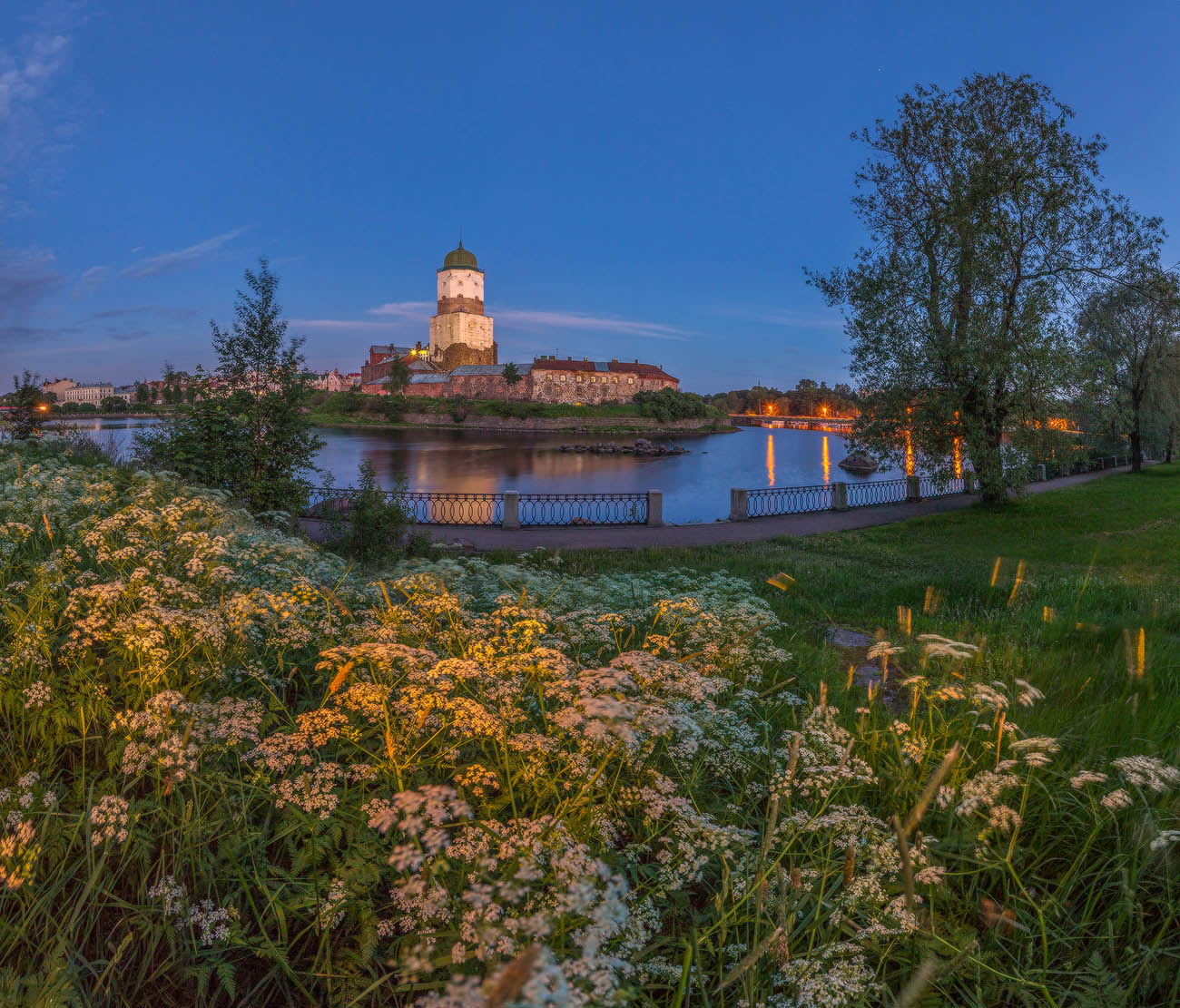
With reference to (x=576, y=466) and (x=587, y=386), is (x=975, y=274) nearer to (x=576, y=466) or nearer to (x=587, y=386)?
(x=576, y=466)

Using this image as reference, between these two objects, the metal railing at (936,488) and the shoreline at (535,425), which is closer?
the metal railing at (936,488)

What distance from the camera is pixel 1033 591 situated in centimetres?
815

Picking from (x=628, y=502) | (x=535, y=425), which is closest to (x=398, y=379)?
(x=535, y=425)

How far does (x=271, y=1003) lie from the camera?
215 cm

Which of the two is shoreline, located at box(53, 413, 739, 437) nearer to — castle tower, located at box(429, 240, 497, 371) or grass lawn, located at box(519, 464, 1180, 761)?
castle tower, located at box(429, 240, 497, 371)

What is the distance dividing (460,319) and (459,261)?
13.6 m

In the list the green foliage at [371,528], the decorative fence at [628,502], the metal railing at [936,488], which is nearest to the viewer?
the green foliage at [371,528]

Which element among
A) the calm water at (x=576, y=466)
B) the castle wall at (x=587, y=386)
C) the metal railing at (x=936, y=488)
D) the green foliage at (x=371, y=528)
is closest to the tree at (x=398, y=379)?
the castle wall at (x=587, y=386)

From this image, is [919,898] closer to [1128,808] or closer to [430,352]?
[1128,808]

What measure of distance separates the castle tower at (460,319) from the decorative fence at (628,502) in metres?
109

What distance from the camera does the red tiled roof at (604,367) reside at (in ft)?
417

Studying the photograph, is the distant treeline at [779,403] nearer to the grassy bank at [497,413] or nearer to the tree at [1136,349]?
the grassy bank at [497,413]

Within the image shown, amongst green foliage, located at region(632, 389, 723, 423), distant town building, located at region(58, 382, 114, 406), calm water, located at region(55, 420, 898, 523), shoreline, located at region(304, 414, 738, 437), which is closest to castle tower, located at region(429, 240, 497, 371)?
shoreline, located at region(304, 414, 738, 437)

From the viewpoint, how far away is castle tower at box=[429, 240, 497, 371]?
13725 centimetres
